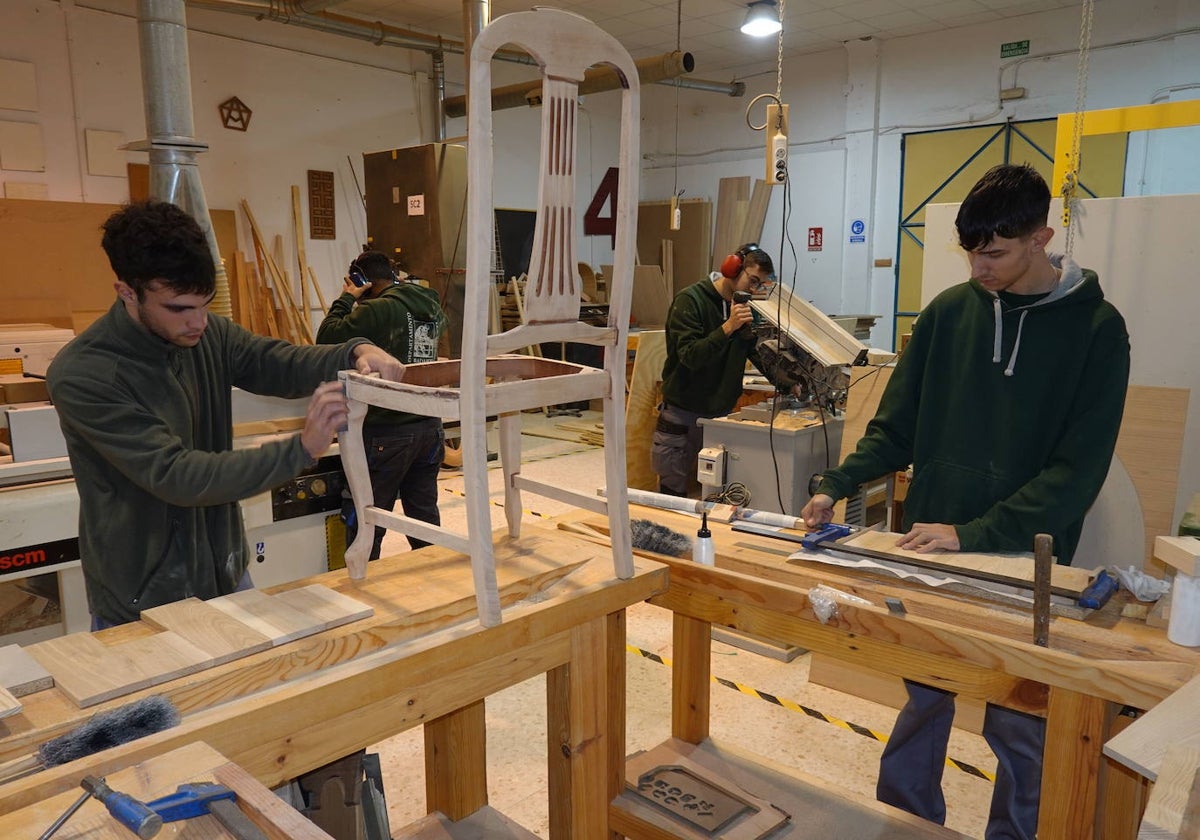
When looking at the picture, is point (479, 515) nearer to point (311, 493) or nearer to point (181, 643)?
point (181, 643)

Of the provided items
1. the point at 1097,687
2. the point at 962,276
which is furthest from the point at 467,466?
the point at 962,276

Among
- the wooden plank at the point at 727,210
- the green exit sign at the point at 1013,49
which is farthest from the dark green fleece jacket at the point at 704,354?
the green exit sign at the point at 1013,49

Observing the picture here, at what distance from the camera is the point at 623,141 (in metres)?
1.46

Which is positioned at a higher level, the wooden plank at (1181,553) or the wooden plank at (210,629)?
the wooden plank at (1181,553)

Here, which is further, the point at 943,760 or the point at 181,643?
the point at 943,760

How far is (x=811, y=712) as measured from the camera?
296 cm

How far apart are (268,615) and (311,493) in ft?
5.47

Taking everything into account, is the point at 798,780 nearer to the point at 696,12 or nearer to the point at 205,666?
the point at 205,666

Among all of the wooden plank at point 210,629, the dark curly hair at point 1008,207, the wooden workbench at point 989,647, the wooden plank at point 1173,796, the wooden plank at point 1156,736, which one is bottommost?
the wooden workbench at point 989,647

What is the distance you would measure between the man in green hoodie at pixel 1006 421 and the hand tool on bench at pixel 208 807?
4.72ft

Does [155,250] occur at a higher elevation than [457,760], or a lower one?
higher

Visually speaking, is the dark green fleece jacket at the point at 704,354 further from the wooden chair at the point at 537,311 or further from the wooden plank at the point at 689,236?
the wooden plank at the point at 689,236

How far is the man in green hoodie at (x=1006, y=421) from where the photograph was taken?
A: 1782mm

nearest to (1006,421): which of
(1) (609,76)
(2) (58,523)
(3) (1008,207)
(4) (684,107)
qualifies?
(3) (1008,207)
